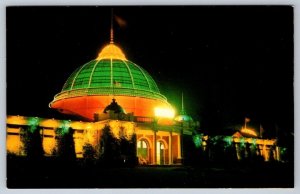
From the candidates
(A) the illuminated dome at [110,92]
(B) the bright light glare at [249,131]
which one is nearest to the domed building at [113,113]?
(A) the illuminated dome at [110,92]

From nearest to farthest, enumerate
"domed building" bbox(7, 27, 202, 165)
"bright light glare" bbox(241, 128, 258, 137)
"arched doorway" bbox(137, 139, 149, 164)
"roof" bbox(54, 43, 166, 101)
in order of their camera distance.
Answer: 1. "domed building" bbox(7, 27, 202, 165)
2. "bright light glare" bbox(241, 128, 258, 137)
3. "arched doorway" bbox(137, 139, 149, 164)
4. "roof" bbox(54, 43, 166, 101)

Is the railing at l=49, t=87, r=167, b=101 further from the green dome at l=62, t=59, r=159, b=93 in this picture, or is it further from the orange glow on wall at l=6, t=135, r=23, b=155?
the orange glow on wall at l=6, t=135, r=23, b=155

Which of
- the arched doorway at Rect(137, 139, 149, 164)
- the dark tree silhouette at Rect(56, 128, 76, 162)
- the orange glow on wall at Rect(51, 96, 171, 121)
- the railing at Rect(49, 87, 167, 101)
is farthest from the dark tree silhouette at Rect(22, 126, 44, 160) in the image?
the railing at Rect(49, 87, 167, 101)

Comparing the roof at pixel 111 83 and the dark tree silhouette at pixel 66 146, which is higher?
the roof at pixel 111 83

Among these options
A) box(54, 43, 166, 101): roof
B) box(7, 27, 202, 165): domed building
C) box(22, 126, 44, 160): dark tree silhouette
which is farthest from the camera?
box(54, 43, 166, 101): roof

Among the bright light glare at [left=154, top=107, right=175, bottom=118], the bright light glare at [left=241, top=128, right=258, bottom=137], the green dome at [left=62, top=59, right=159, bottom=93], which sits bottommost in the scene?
the bright light glare at [left=241, top=128, right=258, bottom=137]

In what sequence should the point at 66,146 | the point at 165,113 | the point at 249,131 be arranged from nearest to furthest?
the point at 66,146 < the point at 249,131 < the point at 165,113

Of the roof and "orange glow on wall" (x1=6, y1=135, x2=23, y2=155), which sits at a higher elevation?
the roof

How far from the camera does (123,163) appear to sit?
9.10 metres

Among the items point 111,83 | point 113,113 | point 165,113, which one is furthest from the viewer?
point 111,83

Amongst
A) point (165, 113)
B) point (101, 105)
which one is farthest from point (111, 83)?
point (165, 113)

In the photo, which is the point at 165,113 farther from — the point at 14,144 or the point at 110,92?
the point at 14,144

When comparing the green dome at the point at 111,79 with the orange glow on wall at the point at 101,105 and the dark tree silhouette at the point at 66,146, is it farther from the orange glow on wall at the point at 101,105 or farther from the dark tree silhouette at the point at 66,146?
the dark tree silhouette at the point at 66,146

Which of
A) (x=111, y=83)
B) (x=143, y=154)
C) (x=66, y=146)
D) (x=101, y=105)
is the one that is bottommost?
(x=143, y=154)
